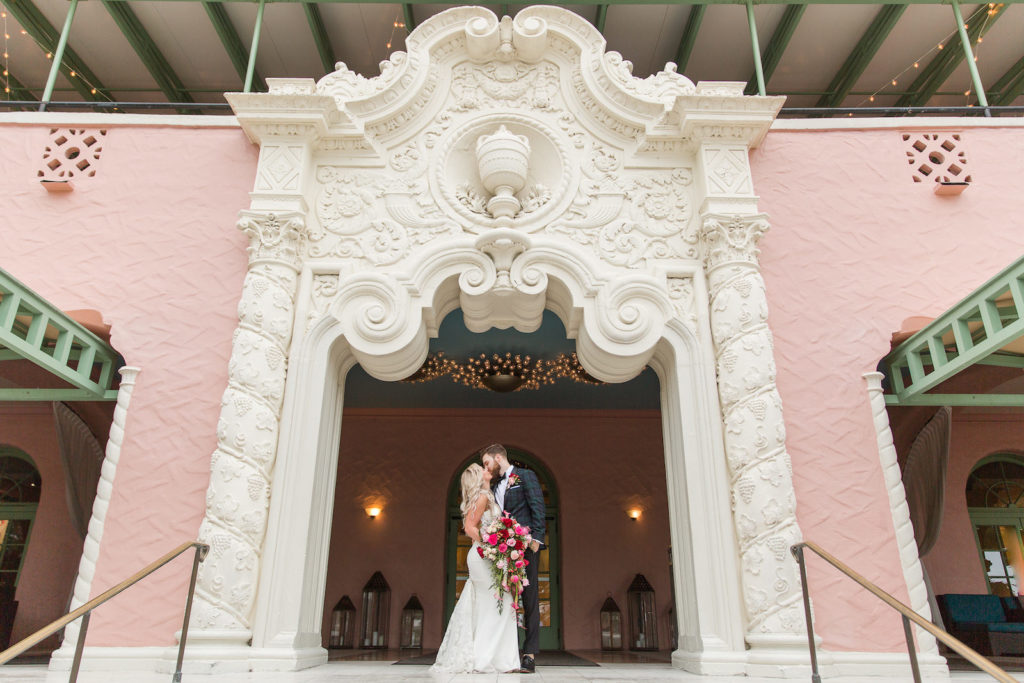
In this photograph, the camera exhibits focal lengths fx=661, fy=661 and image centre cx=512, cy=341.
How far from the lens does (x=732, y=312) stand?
5.45m

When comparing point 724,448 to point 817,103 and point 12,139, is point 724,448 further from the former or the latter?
point 12,139

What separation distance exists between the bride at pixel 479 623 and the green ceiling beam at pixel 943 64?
8.08 metres

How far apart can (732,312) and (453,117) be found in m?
3.16

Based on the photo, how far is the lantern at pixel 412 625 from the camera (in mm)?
9992

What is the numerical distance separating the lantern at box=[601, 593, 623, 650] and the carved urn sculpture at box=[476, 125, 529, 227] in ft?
22.3

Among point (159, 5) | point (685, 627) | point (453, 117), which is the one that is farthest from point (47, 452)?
point (685, 627)

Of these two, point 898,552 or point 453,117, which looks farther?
point 453,117

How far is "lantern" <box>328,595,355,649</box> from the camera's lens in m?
10.0

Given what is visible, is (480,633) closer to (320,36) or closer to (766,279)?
(766,279)

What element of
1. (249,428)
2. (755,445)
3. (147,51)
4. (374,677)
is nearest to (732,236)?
(755,445)

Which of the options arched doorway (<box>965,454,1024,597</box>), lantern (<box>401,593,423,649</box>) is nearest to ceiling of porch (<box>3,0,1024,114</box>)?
arched doorway (<box>965,454,1024,597</box>)

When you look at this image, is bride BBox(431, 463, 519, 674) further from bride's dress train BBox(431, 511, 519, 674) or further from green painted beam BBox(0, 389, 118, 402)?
green painted beam BBox(0, 389, 118, 402)

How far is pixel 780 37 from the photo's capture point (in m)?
8.08

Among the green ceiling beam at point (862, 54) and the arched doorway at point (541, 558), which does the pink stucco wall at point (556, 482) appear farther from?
the green ceiling beam at point (862, 54)
